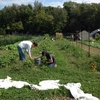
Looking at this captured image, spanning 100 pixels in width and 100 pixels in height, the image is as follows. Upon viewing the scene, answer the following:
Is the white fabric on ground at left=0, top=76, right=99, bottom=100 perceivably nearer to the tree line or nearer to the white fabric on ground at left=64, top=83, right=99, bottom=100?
the white fabric on ground at left=64, top=83, right=99, bottom=100

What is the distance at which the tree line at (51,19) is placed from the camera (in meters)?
58.2

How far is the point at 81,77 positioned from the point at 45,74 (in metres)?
1.33

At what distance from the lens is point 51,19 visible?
59.7 meters

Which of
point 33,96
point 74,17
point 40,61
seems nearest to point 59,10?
point 74,17

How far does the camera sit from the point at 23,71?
9.69 metres

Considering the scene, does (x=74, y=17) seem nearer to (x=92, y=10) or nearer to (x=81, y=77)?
(x=92, y=10)

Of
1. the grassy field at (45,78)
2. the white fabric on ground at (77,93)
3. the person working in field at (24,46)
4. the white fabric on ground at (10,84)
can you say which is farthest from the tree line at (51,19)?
the white fabric on ground at (77,93)

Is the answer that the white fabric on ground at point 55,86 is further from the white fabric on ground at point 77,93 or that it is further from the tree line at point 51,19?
the tree line at point 51,19

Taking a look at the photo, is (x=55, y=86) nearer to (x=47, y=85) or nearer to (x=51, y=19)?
(x=47, y=85)

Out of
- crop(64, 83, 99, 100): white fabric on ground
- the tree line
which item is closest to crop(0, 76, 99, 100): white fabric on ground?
crop(64, 83, 99, 100): white fabric on ground

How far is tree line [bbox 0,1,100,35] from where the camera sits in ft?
191

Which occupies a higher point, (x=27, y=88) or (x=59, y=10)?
(x=59, y=10)

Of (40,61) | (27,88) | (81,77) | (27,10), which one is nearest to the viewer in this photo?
(27,88)

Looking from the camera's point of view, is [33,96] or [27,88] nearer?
[33,96]
